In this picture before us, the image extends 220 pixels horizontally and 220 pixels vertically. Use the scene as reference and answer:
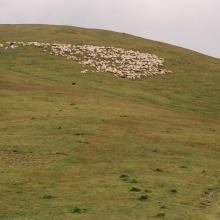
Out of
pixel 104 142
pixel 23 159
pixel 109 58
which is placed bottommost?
pixel 23 159

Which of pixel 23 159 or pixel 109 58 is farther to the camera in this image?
pixel 109 58

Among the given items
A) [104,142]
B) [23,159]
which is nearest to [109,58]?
[104,142]

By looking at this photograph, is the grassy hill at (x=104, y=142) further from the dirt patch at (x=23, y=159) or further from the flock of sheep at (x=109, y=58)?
the flock of sheep at (x=109, y=58)

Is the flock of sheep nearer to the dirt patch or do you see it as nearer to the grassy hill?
the grassy hill

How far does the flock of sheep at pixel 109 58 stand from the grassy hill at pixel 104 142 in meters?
1.54

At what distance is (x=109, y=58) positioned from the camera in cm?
7312

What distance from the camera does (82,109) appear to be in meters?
48.5

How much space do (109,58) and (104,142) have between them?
3579cm

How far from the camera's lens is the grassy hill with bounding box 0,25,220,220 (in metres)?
25.6

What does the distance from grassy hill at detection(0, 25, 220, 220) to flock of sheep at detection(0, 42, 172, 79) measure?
1540 mm

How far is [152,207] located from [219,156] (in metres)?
14.5

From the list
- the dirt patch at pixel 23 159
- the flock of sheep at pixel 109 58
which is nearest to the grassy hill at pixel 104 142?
the dirt patch at pixel 23 159

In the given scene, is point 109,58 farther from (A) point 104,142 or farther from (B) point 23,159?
(B) point 23,159

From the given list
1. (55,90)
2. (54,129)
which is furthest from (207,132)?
(55,90)
